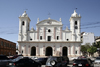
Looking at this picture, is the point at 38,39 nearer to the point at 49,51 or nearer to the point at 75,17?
the point at 49,51

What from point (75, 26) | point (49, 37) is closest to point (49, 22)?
point (49, 37)

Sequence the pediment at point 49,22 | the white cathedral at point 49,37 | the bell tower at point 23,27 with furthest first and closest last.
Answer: the pediment at point 49,22 → the bell tower at point 23,27 → the white cathedral at point 49,37

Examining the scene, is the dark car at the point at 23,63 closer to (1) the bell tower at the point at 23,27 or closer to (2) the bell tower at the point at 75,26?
(1) the bell tower at the point at 23,27

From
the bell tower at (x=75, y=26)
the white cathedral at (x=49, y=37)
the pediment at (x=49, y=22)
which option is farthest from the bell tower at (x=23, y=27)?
the bell tower at (x=75, y=26)

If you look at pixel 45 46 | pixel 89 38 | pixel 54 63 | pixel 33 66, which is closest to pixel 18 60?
pixel 33 66

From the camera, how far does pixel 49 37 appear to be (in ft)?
186

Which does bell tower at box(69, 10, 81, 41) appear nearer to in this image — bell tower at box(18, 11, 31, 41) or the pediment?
the pediment

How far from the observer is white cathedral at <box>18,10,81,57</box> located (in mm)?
55062

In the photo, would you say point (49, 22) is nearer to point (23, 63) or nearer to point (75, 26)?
point (75, 26)

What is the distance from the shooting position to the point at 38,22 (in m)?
57.2

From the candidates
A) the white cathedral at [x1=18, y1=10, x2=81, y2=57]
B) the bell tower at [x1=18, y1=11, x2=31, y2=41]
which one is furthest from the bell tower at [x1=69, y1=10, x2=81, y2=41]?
the bell tower at [x1=18, y1=11, x2=31, y2=41]

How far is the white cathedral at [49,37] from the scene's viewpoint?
55062mm

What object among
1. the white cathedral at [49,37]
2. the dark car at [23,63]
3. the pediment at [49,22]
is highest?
the pediment at [49,22]

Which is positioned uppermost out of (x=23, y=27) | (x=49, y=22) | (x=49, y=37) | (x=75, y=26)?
(x=49, y=22)
